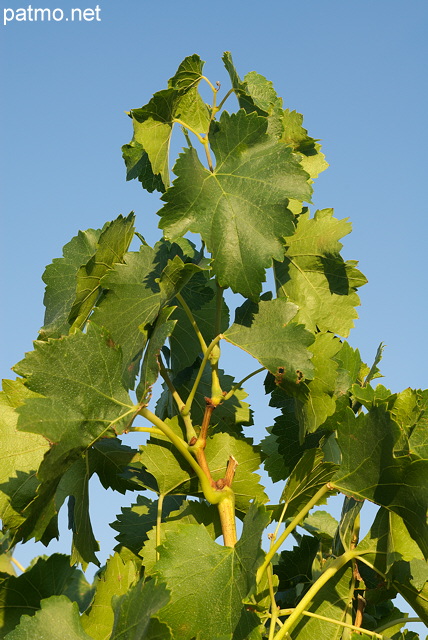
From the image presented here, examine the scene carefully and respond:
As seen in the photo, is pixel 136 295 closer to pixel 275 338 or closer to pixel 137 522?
pixel 275 338

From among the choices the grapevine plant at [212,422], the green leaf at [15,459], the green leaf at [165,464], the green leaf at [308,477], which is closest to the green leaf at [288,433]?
the grapevine plant at [212,422]

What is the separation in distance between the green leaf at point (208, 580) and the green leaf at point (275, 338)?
33cm

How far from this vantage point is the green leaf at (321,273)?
2.07 m

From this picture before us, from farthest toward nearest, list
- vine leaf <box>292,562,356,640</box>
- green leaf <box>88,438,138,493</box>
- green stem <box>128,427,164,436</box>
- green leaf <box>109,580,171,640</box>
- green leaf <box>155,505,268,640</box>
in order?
green leaf <box>88,438,138,493</box>
vine leaf <box>292,562,356,640</box>
green stem <box>128,427,164,436</box>
green leaf <box>155,505,268,640</box>
green leaf <box>109,580,171,640</box>

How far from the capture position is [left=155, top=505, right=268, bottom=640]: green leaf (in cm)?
150

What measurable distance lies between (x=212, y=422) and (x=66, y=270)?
604 millimetres

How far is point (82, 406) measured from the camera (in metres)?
1.55

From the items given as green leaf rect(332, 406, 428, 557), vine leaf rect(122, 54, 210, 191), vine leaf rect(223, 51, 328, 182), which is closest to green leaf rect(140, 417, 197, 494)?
green leaf rect(332, 406, 428, 557)

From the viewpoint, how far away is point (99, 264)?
1.87m

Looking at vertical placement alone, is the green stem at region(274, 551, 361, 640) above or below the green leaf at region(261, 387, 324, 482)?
below

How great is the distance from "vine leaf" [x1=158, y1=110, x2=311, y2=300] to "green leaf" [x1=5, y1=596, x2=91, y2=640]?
30.3 inches

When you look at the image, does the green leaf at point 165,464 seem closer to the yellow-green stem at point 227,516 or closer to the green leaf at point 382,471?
the yellow-green stem at point 227,516

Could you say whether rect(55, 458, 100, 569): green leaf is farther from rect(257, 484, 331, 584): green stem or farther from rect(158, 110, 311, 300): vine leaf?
rect(158, 110, 311, 300): vine leaf

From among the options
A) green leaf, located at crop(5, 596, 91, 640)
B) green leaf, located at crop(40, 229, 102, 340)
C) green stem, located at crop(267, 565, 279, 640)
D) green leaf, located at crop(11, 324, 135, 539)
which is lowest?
green leaf, located at crop(5, 596, 91, 640)
